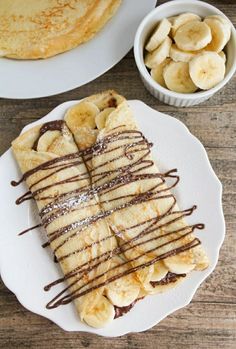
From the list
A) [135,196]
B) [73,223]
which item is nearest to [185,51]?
[135,196]

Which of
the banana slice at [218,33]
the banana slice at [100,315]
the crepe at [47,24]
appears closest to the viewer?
the banana slice at [100,315]

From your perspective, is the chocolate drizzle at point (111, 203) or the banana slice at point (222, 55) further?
the banana slice at point (222, 55)

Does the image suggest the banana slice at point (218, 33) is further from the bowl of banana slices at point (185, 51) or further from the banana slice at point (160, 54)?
the banana slice at point (160, 54)

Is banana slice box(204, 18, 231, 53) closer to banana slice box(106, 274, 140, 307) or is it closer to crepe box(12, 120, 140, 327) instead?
crepe box(12, 120, 140, 327)

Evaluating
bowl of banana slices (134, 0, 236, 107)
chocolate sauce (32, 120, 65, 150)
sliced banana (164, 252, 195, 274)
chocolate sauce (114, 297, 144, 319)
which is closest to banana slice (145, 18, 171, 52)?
bowl of banana slices (134, 0, 236, 107)

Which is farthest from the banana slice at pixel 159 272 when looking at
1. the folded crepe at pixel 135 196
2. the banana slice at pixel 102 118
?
the banana slice at pixel 102 118
